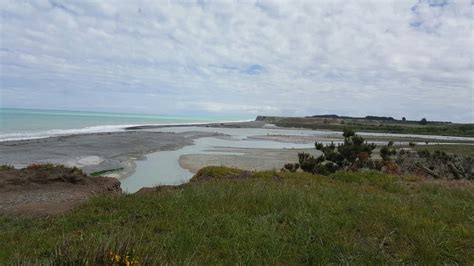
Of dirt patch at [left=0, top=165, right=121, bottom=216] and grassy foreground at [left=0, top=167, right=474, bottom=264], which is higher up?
grassy foreground at [left=0, top=167, right=474, bottom=264]

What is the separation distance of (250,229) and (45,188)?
9.66 metres

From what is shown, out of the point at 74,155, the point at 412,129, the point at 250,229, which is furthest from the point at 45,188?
the point at 412,129

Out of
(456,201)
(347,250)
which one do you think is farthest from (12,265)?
(456,201)

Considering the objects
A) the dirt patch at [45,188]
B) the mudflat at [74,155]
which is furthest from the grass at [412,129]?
the dirt patch at [45,188]

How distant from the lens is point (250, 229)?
6.13m

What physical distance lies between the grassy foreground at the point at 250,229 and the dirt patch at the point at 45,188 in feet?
6.01

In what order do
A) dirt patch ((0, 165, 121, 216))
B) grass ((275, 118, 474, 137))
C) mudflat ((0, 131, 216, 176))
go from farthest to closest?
grass ((275, 118, 474, 137)) < mudflat ((0, 131, 216, 176)) < dirt patch ((0, 165, 121, 216))

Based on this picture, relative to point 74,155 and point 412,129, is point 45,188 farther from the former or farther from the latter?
point 412,129

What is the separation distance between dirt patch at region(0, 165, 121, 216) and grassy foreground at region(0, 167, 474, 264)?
1831 millimetres

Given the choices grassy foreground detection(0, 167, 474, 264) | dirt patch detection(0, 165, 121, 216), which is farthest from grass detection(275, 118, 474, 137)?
grassy foreground detection(0, 167, 474, 264)

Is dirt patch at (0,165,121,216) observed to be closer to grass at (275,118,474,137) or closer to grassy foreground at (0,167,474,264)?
grassy foreground at (0,167,474,264)

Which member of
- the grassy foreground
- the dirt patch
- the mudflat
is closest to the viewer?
the grassy foreground

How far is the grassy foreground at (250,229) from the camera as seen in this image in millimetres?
4930

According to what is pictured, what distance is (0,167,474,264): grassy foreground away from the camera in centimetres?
493
